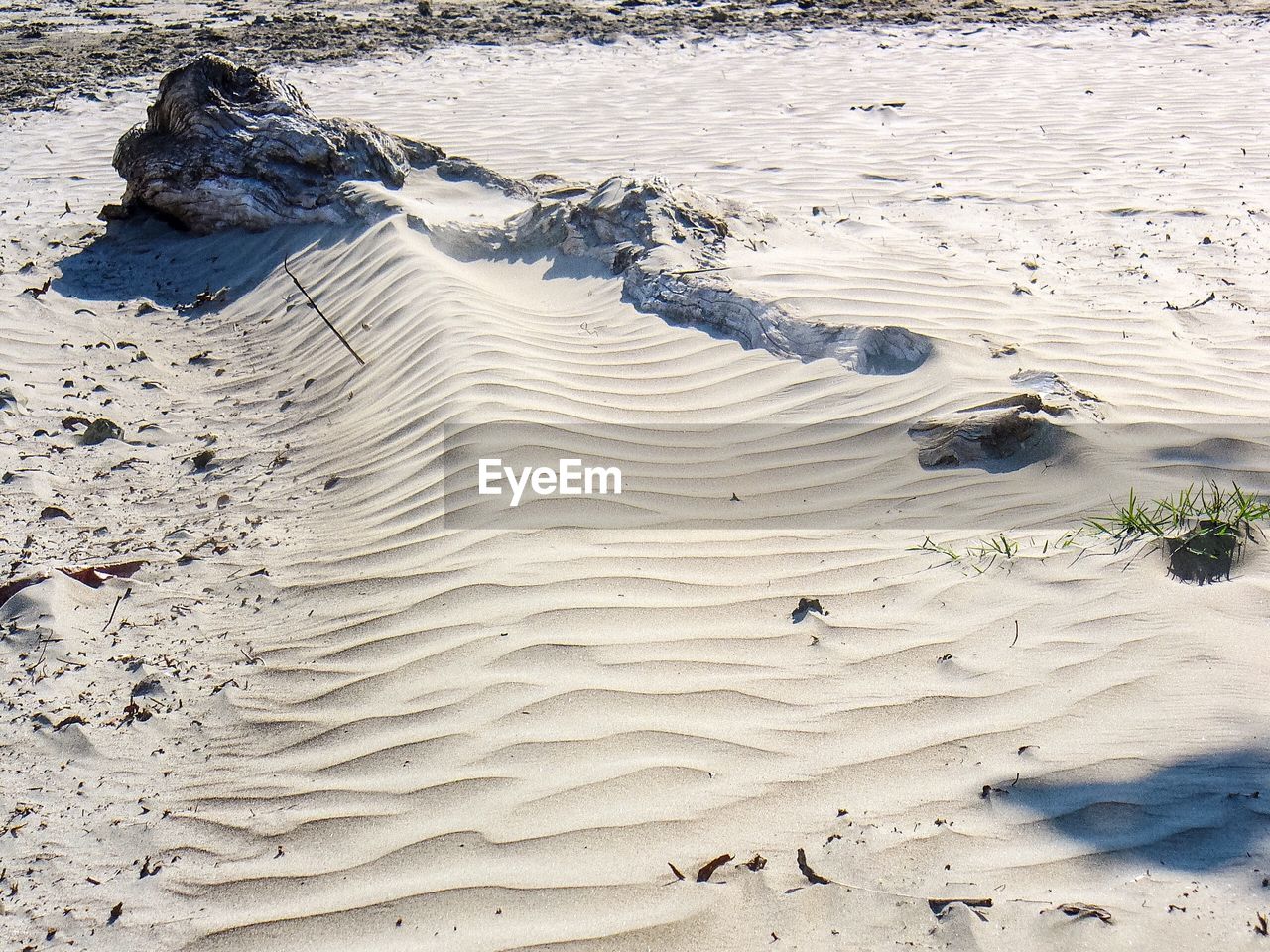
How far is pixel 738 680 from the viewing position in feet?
9.69

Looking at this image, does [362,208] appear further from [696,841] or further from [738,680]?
[696,841]

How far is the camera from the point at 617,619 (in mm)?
3221

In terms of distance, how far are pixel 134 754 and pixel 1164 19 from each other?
1302cm

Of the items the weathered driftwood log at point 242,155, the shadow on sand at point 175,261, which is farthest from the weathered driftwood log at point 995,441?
the weathered driftwood log at point 242,155

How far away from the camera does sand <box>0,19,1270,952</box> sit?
2.37 metres

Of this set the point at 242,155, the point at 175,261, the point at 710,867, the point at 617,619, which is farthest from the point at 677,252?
the point at 710,867

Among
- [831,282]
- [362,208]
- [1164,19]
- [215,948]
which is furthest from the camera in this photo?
[1164,19]

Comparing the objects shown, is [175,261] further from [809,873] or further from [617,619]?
[809,873]

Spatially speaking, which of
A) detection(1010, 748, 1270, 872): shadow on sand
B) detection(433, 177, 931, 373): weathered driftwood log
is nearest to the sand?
detection(1010, 748, 1270, 872): shadow on sand

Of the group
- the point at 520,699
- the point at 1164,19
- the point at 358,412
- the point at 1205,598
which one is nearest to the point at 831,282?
the point at 358,412

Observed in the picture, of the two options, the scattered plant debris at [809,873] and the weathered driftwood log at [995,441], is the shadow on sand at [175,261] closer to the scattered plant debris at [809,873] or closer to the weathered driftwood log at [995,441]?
the weathered driftwood log at [995,441]

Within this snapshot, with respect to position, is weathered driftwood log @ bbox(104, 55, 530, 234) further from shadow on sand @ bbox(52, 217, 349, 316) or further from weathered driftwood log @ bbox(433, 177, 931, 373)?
weathered driftwood log @ bbox(433, 177, 931, 373)

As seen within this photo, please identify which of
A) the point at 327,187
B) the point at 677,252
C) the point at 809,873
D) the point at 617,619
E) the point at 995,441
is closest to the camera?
the point at 809,873

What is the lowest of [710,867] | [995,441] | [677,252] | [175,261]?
[710,867]
